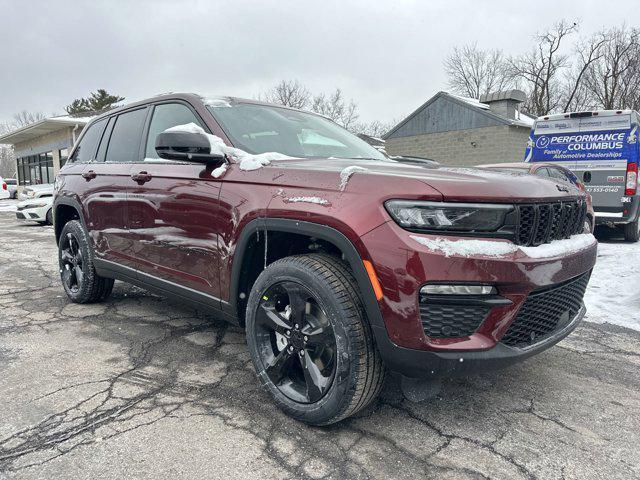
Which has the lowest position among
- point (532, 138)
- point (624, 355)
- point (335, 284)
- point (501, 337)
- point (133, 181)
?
point (624, 355)

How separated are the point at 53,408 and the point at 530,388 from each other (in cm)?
265

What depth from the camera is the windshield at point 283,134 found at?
286 cm

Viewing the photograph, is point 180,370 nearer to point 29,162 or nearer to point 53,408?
point 53,408

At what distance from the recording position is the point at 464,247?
190 centimetres

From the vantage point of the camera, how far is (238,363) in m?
3.06

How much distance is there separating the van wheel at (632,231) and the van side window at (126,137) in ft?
27.1

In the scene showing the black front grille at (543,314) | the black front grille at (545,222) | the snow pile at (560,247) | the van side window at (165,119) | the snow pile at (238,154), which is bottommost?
the black front grille at (543,314)

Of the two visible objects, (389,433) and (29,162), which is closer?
(389,433)

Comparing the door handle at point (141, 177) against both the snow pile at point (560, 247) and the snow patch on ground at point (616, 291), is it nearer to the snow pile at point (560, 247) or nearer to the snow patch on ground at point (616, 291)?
the snow pile at point (560, 247)

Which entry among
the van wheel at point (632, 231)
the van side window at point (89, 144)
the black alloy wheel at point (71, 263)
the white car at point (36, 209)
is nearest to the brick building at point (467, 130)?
the van wheel at point (632, 231)

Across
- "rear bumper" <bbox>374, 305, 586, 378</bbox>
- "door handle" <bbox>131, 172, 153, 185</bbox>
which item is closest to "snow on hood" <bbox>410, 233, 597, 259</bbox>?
"rear bumper" <bbox>374, 305, 586, 378</bbox>

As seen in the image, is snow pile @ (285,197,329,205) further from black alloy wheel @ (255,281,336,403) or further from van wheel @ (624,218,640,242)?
van wheel @ (624,218,640,242)

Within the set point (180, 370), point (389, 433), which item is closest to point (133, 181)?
point (180, 370)

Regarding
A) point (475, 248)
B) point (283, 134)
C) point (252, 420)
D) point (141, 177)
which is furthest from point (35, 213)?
point (475, 248)
